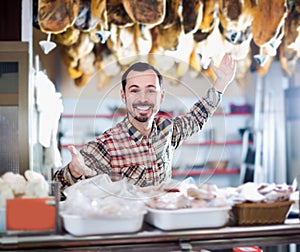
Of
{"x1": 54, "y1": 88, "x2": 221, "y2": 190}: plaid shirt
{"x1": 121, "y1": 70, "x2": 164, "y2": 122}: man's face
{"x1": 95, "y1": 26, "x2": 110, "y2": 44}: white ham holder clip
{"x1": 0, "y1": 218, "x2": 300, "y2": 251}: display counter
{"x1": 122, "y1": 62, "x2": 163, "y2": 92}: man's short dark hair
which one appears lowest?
{"x1": 0, "y1": 218, "x2": 300, "y2": 251}: display counter

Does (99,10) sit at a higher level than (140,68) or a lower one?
higher

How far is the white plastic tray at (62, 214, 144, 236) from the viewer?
93cm

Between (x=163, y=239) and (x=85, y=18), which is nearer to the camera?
(x=163, y=239)

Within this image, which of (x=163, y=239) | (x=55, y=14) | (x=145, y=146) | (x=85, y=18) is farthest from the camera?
(x=85, y=18)

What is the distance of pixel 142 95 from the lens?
1.22m

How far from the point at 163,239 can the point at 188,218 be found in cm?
7

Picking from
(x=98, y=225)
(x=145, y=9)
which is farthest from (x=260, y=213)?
(x=145, y=9)

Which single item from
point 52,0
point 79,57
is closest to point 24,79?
point 52,0

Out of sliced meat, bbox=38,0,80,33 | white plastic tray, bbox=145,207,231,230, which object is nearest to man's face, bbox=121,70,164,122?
white plastic tray, bbox=145,207,231,230

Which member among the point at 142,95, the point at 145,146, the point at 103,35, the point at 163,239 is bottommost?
the point at 163,239

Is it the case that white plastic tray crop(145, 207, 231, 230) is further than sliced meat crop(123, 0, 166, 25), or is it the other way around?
sliced meat crop(123, 0, 166, 25)

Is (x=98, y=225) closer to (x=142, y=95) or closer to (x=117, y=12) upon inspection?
(x=142, y=95)

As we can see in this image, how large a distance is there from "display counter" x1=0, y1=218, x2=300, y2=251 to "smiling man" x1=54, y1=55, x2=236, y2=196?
0.33 meters

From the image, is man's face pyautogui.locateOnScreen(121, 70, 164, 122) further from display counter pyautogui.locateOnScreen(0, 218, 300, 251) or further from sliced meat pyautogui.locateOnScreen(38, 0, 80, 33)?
sliced meat pyautogui.locateOnScreen(38, 0, 80, 33)
